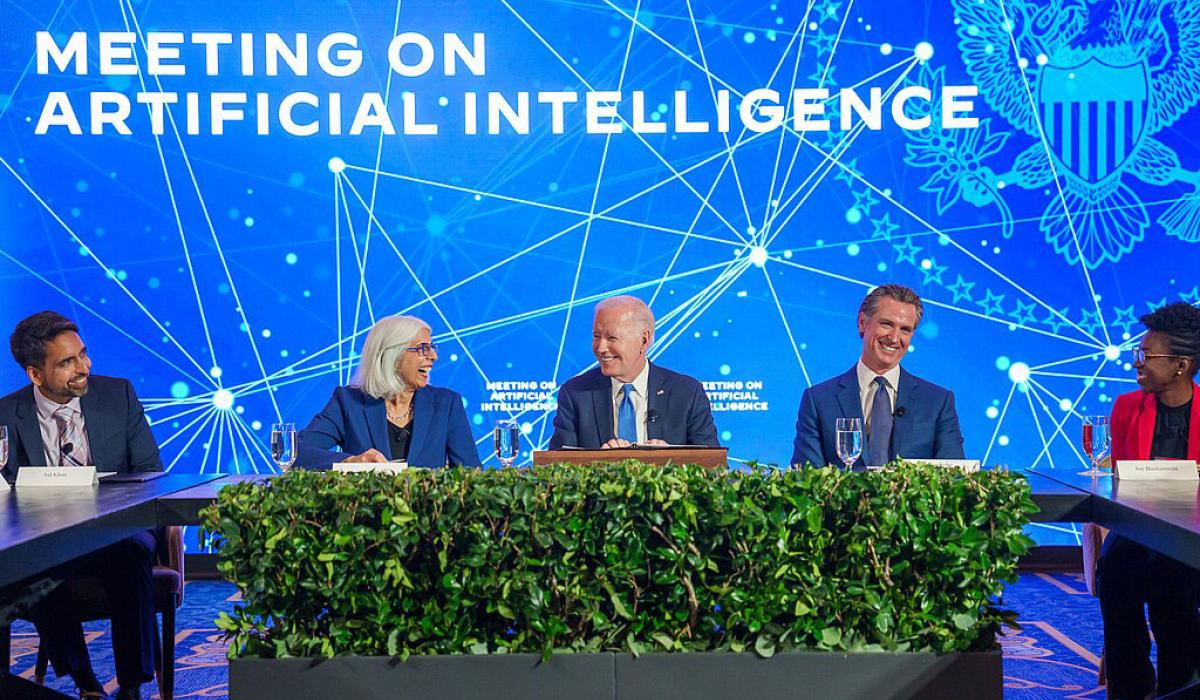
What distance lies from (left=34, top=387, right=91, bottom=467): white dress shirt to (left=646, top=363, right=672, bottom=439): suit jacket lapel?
2.05 metres

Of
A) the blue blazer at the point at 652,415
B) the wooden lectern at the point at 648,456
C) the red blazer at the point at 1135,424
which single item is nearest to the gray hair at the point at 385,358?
the blue blazer at the point at 652,415

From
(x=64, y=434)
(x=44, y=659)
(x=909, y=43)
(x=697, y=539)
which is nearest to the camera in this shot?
(x=697, y=539)

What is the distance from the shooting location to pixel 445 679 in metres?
2.37

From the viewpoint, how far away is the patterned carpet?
406 cm

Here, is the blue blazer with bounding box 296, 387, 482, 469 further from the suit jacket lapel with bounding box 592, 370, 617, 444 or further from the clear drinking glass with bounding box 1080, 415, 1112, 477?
the clear drinking glass with bounding box 1080, 415, 1112, 477

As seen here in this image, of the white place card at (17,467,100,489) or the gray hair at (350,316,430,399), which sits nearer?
the white place card at (17,467,100,489)

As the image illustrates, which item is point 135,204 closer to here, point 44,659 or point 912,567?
point 44,659

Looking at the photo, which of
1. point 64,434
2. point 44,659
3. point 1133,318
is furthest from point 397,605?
point 1133,318

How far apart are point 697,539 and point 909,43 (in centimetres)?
443

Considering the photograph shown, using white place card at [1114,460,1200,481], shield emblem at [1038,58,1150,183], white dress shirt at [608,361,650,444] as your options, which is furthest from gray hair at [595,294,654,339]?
shield emblem at [1038,58,1150,183]

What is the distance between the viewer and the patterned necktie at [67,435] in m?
3.79

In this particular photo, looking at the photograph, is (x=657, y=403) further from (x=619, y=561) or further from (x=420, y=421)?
(x=619, y=561)

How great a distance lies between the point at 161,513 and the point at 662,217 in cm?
359

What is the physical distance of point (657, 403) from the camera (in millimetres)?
4762
